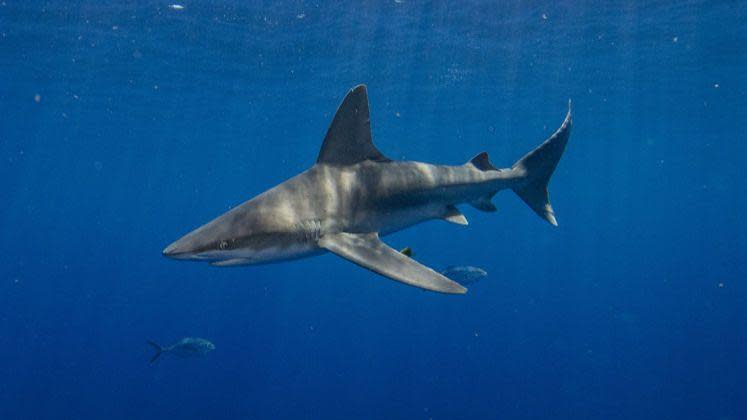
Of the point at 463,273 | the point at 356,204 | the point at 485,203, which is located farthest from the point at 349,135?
the point at 463,273

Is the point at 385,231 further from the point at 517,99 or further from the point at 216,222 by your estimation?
the point at 517,99

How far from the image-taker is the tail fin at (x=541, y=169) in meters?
6.66

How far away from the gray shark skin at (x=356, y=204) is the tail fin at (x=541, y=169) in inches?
0.6

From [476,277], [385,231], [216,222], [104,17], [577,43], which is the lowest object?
[476,277]

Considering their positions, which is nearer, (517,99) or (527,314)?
(517,99)

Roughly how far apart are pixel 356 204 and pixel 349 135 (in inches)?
29.9

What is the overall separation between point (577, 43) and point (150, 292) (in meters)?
41.5

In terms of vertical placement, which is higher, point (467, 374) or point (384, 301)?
point (467, 374)

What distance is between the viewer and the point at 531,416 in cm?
2041

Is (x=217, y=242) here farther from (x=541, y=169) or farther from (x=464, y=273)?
(x=464, y=273)

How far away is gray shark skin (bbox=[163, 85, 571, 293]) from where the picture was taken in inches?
161

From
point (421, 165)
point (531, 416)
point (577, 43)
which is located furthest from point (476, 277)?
point (577, 43)

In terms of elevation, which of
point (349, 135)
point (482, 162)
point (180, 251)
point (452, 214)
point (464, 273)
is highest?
point (349, 135)

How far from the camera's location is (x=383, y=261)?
4.28m
